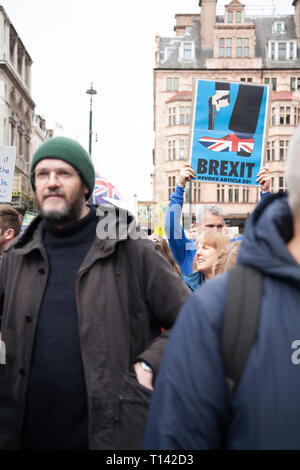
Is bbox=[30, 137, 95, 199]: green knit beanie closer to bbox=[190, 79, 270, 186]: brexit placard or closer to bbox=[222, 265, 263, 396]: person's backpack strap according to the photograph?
bbox=[222, 265, 263, 396]: person's backpack strap

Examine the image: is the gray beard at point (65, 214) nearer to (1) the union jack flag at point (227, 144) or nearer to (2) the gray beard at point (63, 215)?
(2) the gray beard at point (63, 215)

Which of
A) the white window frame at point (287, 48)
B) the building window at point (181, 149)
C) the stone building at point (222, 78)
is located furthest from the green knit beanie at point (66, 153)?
the white window frame at point (287, 48)

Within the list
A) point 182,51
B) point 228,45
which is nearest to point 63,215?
point 228,45

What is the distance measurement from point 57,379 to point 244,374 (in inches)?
48.5

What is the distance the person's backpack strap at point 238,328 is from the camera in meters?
1.42

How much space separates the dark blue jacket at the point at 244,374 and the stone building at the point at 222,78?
1816 inches

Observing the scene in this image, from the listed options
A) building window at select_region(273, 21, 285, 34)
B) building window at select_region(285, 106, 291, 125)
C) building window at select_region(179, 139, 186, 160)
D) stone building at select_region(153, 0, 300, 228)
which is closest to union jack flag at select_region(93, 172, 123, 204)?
stone building at select_region(153, 0, 300, 228)

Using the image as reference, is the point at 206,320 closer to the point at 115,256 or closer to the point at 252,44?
the point at 115,256

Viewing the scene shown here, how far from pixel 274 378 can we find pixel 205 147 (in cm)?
466

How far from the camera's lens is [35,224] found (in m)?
2.83

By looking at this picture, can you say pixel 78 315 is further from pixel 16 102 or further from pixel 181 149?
pixel 16 102

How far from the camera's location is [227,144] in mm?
5898

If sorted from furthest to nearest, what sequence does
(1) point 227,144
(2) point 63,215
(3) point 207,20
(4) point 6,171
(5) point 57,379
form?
(3) point 207,20
(4) point 6,171
(1) point 227,144
(2) point 63,215
(5) point 57,379

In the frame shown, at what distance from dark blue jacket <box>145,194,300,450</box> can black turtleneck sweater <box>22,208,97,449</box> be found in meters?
0.94
